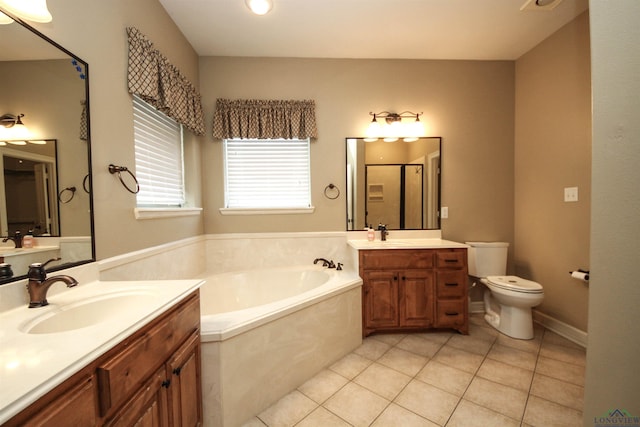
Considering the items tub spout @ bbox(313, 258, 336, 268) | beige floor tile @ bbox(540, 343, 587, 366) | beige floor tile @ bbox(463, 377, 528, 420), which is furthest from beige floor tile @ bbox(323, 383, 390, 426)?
beige floor tile @ bbox(540, 343, 587, 366)

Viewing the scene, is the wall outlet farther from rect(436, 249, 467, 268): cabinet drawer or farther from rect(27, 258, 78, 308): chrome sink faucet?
rect(27, 258, 78, 308): chrome sink faucet

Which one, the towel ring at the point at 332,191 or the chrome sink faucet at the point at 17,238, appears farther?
the towel ring at the point at 332,191

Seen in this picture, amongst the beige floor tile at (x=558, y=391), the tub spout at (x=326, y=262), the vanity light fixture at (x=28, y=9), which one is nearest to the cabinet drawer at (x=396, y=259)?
the tub spout at (x=326, y=262)

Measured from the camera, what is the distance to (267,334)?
1490mm

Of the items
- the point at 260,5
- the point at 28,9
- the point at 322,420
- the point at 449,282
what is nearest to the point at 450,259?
the point at 449,282

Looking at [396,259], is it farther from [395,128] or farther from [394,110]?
[394,110]

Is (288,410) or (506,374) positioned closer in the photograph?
(288,410)

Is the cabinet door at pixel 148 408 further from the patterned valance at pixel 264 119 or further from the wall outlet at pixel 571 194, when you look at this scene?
the wall outlet at pixel 571 194

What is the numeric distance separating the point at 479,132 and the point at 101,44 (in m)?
3.27

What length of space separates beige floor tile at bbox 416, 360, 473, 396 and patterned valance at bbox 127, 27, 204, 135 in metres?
2.67

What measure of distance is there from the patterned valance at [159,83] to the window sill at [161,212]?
73 centimetres

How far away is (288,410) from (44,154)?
1.79 meters

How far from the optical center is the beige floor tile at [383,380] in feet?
5.19

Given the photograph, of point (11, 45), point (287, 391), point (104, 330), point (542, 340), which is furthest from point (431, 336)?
point (11, 45)
